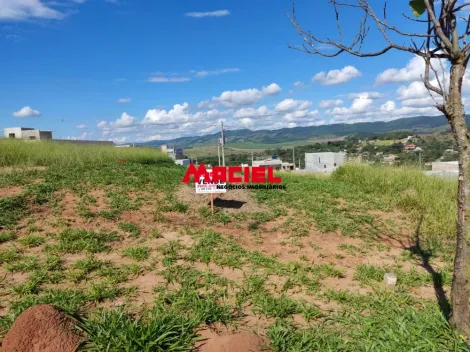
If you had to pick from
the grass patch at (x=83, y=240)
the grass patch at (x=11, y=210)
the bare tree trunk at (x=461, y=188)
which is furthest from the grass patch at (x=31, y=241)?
the bare tree trunk at (x=461, y=188)

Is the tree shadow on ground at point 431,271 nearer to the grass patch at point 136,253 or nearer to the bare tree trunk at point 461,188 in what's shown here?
the bare tree trunk at point 461,188

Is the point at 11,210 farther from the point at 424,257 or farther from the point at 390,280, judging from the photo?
the point at 424,257

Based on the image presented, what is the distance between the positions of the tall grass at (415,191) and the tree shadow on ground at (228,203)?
3.18 metres

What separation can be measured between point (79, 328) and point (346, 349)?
181 cm

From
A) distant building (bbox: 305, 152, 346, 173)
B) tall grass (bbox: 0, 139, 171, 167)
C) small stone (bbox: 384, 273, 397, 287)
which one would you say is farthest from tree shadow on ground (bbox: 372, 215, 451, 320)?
distant building (bbox: 305, 152, 346, 173)

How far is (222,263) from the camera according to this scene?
3387 millimetres

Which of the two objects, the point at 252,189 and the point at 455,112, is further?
the point at 252,189

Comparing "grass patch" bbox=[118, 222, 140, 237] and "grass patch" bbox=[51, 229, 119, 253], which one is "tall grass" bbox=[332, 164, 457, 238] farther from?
"grass patch" bbox=[51, 229, 119, 253]

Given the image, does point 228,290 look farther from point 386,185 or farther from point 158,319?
point 386,185

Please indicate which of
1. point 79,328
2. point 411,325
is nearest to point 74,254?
point 79,328

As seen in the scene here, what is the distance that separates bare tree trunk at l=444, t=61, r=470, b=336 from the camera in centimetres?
191

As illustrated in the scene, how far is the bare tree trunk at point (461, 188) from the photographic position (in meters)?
1.91

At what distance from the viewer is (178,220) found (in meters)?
4.71

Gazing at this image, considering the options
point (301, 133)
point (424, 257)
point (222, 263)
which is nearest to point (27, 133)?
point (222, 263)
